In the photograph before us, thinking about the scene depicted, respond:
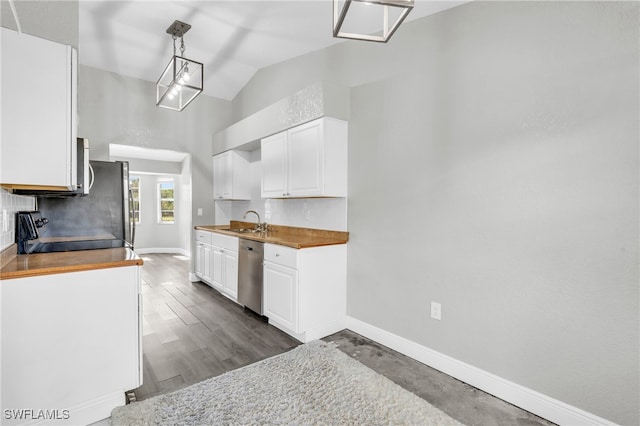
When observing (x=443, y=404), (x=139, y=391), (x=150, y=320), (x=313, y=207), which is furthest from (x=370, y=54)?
(x=150, y=320)

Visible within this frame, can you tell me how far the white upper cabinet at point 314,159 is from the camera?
3.03 meters

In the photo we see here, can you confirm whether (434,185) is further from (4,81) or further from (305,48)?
(4,81)

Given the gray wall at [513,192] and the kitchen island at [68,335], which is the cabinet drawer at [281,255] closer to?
the gray wall at [513,192]

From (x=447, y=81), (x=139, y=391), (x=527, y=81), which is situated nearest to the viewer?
(x=527, y=81)

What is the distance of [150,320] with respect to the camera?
3.39 meters

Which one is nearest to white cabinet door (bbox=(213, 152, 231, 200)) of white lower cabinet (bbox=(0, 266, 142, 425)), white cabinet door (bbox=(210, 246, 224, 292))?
white cabinet door (bbox=(210, 246, 224, 292))

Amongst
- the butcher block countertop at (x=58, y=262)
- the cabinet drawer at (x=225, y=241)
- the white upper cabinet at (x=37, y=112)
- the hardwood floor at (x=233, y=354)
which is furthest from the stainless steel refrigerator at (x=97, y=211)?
the cabinet drawer at (x=225, y=241)

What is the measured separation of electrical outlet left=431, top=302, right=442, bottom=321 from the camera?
2.44 meters

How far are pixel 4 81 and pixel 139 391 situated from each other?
6.64 ft

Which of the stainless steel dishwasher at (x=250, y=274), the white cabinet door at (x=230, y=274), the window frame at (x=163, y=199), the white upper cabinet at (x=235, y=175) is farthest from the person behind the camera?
the window frame at (x=163, y=199)

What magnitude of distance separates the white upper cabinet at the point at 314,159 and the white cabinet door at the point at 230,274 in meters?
1.06

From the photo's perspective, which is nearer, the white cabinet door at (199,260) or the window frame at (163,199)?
the white cabinet door at (199,260)

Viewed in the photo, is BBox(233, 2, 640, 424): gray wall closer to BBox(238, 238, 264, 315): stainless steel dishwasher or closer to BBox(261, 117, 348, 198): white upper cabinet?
BBox(261, 117, 348, 198): white upper cabinet

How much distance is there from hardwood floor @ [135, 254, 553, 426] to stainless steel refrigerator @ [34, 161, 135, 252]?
3.25 feet
